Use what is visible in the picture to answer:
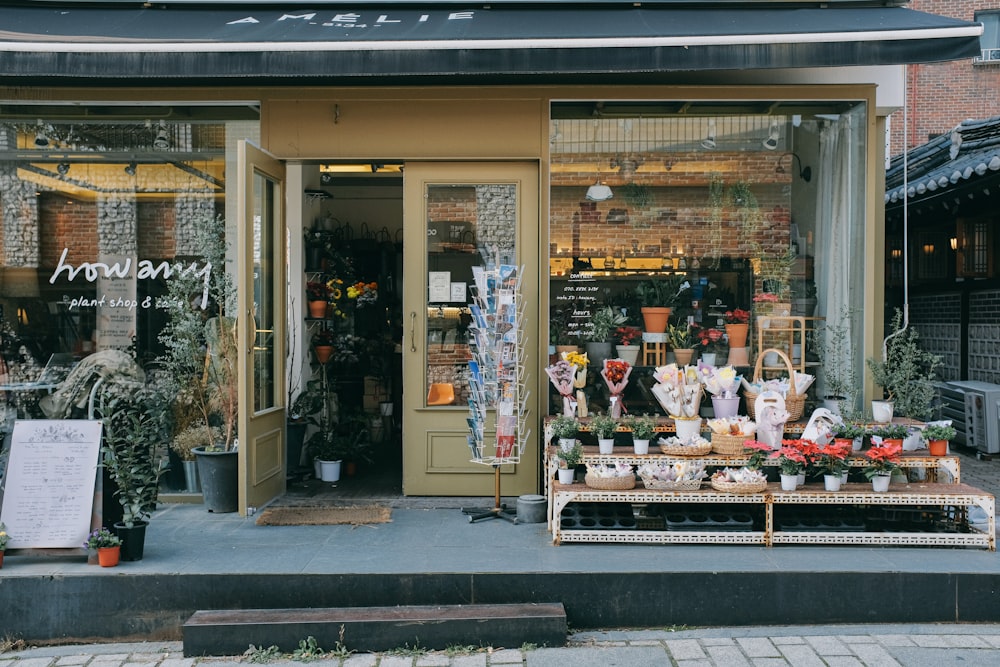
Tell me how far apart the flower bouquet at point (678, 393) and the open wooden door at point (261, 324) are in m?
3.04

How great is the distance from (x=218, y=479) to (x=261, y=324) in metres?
1.24

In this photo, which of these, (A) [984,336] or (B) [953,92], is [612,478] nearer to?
(A) [984,336]

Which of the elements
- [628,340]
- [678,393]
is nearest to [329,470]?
A: [628,340]

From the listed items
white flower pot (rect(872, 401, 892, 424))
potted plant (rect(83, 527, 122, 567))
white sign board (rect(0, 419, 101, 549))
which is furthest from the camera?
white flower pot (rect(872, 401, 892, 424))

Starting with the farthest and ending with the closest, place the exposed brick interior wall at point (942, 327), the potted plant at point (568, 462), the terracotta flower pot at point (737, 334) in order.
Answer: the exposed brick interior wall at point (942, 327), the terracotta flower pot at point (737, 334), the potted plant at point (568, 462)

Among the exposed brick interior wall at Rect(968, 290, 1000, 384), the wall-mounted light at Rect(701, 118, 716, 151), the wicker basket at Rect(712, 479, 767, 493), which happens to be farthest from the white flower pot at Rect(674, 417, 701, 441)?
the exposed brick interior wall at Rect(968, 290, 1000, 384)

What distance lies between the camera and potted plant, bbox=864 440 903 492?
5.50 metres

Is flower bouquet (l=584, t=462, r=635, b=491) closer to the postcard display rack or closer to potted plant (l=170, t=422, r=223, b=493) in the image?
the postcard display rack

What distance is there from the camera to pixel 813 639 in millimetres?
4594

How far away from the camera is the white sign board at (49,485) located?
16.6 feet

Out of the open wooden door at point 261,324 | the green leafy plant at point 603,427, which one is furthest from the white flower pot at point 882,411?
the open wooden door at point 261,324

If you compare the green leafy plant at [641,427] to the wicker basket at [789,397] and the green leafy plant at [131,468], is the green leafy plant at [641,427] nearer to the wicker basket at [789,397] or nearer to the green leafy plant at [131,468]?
the wicker basket at [789,397]

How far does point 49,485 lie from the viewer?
16.7 feet

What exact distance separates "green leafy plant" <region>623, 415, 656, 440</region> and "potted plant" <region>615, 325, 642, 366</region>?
785mm
